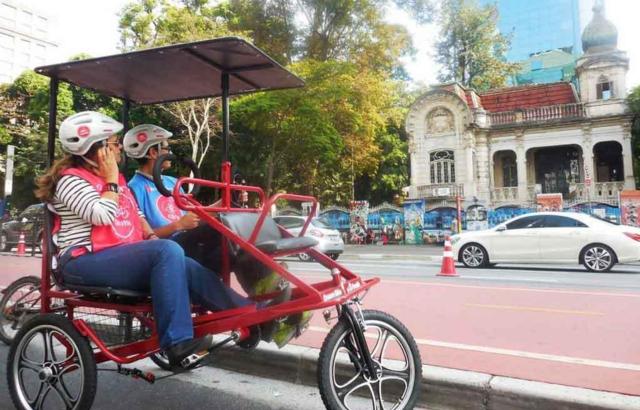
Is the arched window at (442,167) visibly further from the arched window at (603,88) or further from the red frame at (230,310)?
the red frame at (230,310)

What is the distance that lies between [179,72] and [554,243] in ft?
33.4

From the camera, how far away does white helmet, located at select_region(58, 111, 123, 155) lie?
286 cm

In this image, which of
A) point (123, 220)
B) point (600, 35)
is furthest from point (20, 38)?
point (123, 220)

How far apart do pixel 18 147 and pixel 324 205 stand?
18915 millimetres

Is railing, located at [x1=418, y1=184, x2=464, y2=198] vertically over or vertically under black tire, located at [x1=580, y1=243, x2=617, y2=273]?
over

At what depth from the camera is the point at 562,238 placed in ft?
36.5

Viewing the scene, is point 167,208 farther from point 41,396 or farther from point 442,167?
point 442,167

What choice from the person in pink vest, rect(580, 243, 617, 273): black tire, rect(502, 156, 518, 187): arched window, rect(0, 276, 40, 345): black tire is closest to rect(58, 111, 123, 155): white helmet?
the person in pink vest

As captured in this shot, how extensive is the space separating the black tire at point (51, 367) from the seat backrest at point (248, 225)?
3.62ft

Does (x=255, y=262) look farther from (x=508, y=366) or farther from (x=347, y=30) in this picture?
(x=347, y=30)

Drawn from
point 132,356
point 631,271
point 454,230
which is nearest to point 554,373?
point 132,356

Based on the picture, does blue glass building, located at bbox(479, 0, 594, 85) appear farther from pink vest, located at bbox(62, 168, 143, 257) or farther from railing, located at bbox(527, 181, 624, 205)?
pink vest, located at bbox(62, 168, 143, 257)

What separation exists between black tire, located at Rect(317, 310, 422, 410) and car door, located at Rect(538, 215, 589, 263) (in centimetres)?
972

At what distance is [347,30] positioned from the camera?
24.2 meters
